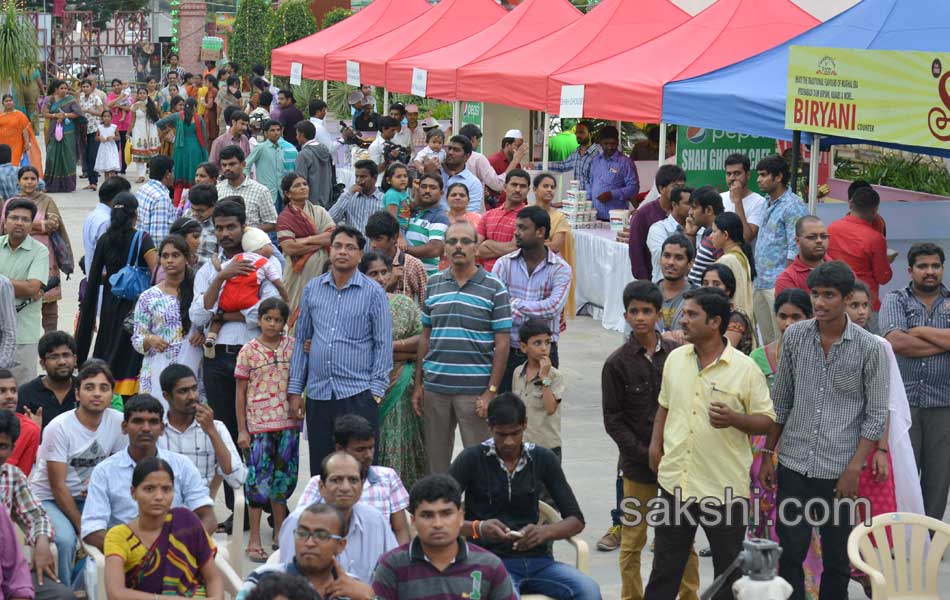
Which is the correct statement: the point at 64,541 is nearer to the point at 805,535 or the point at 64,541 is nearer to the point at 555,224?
the point at 805,535

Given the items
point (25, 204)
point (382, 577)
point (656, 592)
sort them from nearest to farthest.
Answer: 1. point (382, 577)
2. point (656, 592)
3. point (25, 204)

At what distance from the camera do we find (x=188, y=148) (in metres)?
18.8

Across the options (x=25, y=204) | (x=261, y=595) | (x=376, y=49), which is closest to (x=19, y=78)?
(x=376, y=49)

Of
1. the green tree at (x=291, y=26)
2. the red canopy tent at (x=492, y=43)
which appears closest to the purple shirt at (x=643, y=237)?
the red canopy tent at (x=492, y=43)

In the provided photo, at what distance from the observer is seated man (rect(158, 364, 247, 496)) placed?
22.3ft

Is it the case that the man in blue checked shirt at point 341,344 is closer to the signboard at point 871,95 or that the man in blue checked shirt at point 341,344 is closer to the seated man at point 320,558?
the seated man at point 320,558

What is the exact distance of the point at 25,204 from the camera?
911cm

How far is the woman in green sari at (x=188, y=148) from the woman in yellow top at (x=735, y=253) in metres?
11.5

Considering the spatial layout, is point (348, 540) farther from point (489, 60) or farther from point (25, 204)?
point (489, 60)

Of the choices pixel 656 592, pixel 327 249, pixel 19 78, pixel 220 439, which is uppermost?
pixel 19 78

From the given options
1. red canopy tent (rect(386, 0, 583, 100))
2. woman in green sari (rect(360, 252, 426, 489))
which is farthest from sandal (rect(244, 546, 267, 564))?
red canopy tent (rect(386, 0, 583, 100))

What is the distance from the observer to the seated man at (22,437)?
6.49 metres

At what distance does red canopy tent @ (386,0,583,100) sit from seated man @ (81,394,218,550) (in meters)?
11.7

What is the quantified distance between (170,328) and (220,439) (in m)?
1.37
